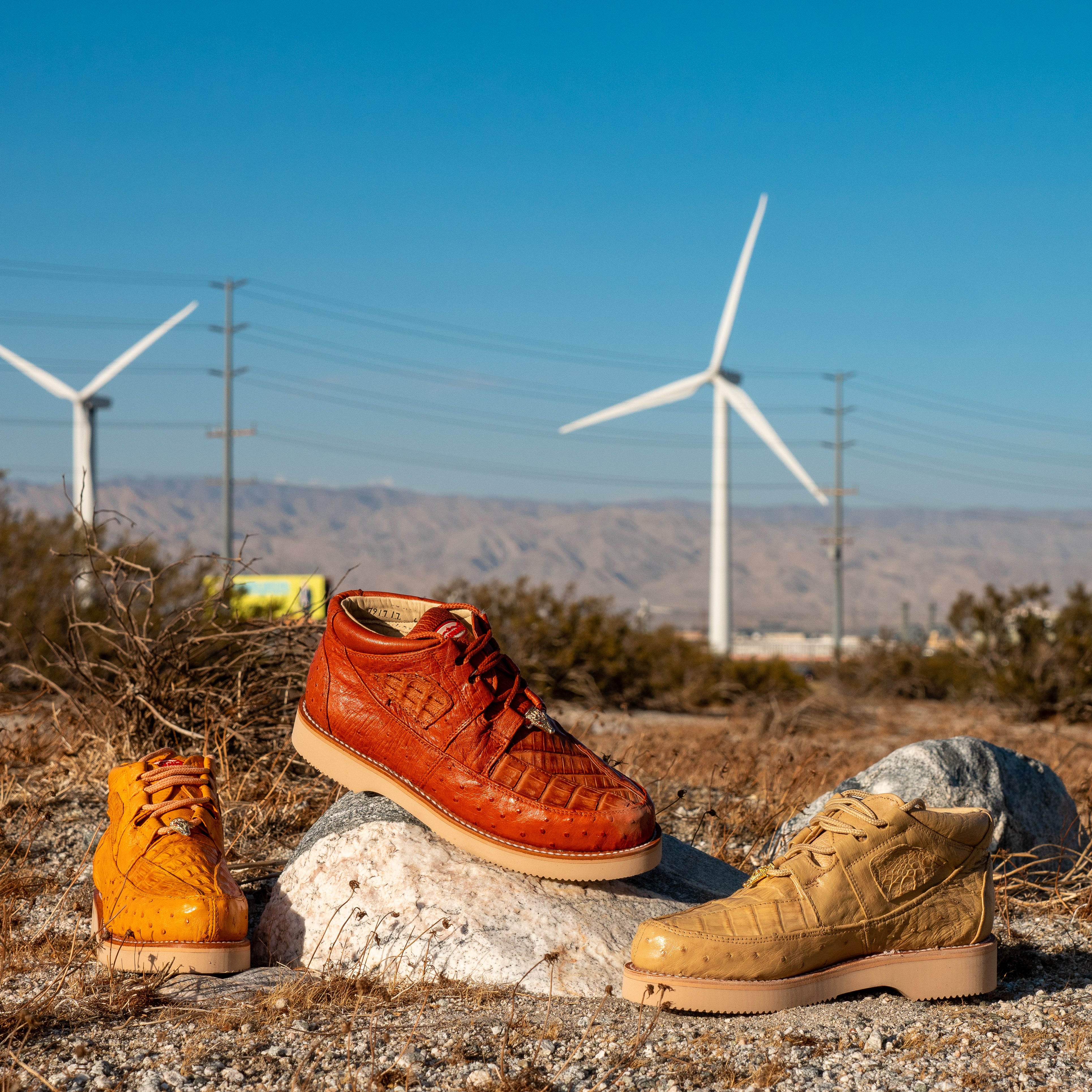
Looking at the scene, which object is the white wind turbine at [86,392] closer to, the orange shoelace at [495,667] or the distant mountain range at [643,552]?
the orange shoelace at [495,667]

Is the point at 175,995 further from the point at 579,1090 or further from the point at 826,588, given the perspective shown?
the point at 826,588

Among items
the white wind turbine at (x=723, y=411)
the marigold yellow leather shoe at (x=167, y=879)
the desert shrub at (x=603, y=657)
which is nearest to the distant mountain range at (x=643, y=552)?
the white wind turbine at (x=723, y=411)

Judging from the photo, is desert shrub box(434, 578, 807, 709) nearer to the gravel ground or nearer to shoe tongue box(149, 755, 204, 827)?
shoe tongue box(149, 755, 204, 827)

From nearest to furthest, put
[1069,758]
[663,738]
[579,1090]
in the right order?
[579,1090], [663,738], [1069,758]

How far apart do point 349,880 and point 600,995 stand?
0.77 meters

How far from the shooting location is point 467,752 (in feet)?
9.89

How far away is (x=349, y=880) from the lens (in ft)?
10.1

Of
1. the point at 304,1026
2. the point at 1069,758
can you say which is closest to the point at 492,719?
the point at 304,1026

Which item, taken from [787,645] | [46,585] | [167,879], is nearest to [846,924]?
[167,879]

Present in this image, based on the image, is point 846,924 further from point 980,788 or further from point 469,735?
point 980,788

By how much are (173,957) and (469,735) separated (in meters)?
0.92

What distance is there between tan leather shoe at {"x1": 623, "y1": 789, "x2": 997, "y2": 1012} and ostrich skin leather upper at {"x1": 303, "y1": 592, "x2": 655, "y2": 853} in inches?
14.2

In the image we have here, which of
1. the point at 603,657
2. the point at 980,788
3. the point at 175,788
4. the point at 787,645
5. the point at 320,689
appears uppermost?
the point at 320,689

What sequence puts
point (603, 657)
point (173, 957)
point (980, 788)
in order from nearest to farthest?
point (173, 957) < point (980, 788) < point (603, 657)
